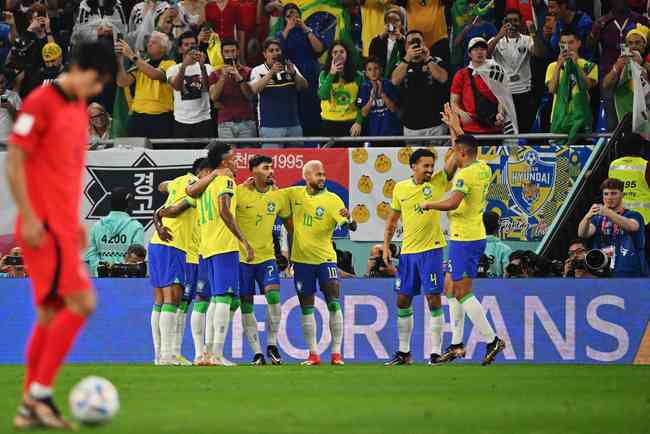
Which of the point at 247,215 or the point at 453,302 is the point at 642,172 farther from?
the point at 247,215

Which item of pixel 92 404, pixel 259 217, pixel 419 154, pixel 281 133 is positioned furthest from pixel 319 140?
pixel 92 404

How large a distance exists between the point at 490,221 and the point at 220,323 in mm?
4686

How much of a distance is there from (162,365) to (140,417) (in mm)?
8208

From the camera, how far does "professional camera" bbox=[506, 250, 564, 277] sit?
19672 millimetres

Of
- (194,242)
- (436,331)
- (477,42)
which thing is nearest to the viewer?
(436,331)

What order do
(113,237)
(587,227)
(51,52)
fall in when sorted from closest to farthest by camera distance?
(587,227) → (113,237) → (51,52)

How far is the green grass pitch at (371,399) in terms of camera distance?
30.8ft

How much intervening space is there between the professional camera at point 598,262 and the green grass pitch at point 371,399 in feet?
8.01

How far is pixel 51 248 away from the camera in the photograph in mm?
8594

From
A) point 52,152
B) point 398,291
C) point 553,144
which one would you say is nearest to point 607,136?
point 553,144

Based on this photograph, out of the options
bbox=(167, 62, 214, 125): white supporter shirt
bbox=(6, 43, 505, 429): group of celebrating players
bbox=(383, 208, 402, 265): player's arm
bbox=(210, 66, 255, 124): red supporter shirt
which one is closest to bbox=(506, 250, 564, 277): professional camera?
bbox=(6, 43, 505, 429): group of celebrating players

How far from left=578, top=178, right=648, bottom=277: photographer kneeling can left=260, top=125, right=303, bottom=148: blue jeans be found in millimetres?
4930

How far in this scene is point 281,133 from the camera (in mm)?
22281

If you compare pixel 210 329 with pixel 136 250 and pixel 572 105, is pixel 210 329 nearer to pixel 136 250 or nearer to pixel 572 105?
pixel 136 250
